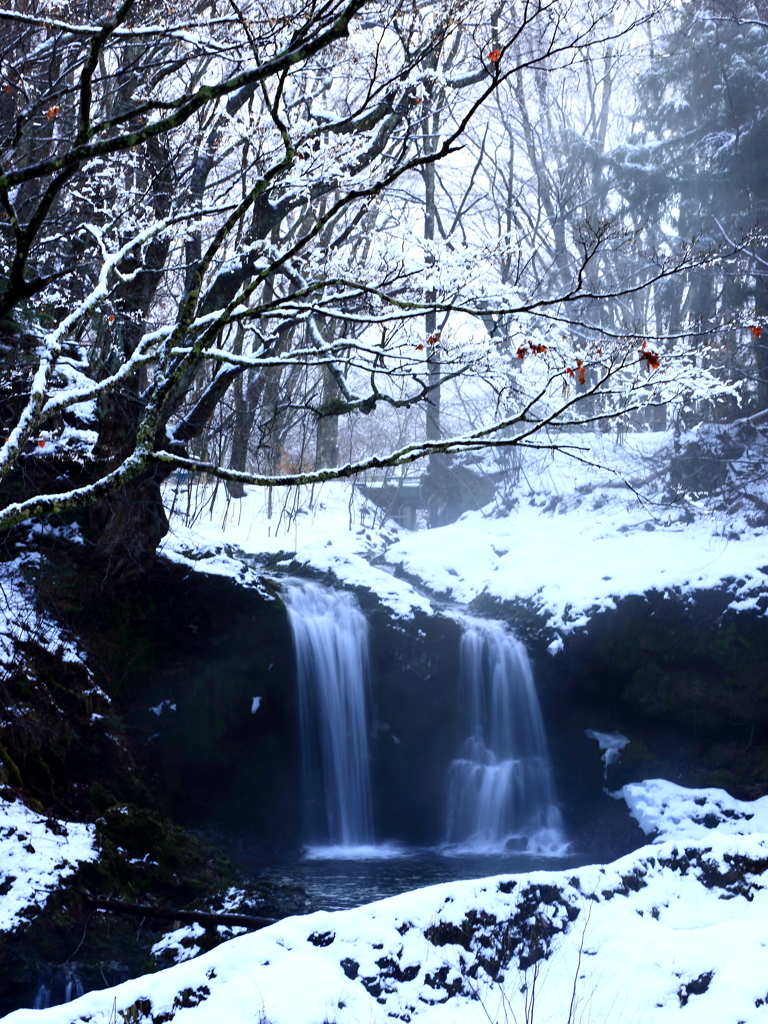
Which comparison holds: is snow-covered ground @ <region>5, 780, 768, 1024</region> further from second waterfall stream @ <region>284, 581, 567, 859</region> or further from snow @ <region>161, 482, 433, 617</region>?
snow @ <region>161, 482, 433, 617</region>

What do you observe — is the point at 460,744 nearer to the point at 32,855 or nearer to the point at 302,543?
the point at 302,543

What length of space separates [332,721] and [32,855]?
189 inches

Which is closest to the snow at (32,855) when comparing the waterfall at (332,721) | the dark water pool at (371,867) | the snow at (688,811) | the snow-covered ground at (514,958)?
the dark water pool at (371,867)

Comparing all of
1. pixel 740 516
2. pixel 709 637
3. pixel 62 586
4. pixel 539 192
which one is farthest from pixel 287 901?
pixel 539 192

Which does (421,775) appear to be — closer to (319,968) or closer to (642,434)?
(319,968)

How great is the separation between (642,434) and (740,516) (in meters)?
4.99

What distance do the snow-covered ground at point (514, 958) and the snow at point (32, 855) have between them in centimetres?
247

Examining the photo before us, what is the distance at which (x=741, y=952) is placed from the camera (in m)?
3.05

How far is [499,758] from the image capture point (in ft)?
32.2

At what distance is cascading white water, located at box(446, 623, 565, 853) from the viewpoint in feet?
30.0

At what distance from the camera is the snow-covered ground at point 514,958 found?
277 cm

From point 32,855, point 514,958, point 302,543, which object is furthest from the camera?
point 302,543

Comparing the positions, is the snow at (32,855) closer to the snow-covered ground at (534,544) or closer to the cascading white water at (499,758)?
the snow-covered ground at (534,544)

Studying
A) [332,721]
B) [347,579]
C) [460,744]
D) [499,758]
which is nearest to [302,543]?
[347,579]
